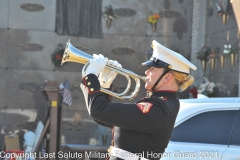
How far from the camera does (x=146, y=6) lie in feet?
48.0

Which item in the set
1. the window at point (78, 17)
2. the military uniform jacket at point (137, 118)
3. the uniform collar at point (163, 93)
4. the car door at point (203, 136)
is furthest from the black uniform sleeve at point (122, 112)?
the window at point (78, 17)

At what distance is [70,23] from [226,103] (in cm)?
845

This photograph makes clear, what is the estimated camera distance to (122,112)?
3797 millimetres

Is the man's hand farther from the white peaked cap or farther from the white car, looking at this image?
the white car

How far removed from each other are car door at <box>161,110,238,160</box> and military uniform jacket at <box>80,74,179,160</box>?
6.44 feet

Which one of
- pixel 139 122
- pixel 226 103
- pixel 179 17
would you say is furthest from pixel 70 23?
pixel 139 122

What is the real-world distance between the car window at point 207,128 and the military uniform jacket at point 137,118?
81.2 inches

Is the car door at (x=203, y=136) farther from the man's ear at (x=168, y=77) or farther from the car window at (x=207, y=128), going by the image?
the man's ear at (x=168, y=77)

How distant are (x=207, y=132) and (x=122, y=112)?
8.21 ft

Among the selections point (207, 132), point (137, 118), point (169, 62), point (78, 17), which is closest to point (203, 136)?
point (207, 132)

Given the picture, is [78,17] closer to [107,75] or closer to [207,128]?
[207,128]

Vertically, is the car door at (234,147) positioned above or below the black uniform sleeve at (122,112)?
below

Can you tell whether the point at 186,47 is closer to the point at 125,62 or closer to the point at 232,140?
the point at 125,62

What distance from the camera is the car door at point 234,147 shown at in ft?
19.5
